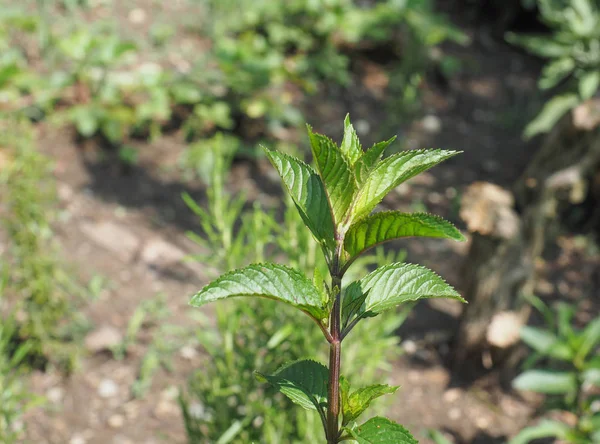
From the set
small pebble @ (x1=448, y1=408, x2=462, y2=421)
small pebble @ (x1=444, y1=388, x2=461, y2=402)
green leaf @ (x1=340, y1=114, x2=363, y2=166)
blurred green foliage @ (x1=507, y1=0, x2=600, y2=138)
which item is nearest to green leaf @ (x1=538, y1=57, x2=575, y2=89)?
blurred green foliage @ (x1=507, y1=0, x2=600, y2=138)

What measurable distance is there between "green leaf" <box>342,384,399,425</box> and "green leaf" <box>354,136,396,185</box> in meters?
0.27

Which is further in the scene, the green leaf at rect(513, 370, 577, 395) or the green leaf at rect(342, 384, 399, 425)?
the green leaf at rect(513, 370, 577, 395)

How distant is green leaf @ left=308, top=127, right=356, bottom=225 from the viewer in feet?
2.84

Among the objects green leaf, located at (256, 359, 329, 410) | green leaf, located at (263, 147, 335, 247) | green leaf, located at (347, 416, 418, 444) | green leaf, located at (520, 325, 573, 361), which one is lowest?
green leaf, located at (520, 325, 573, 361)

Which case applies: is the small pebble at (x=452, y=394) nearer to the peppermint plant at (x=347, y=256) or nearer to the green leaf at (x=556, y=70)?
the green leaf at (x=556, y=70)

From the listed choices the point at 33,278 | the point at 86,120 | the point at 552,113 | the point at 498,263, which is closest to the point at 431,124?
the point at 552,113

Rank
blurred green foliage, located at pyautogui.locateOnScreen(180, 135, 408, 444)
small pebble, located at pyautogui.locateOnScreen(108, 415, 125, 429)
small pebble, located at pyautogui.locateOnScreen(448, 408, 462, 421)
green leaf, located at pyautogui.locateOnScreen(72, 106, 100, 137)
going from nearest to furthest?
blurred green foliage, located at pyautogui.locateOnScreen(180, 135, 408, 444)
small pebble, located at pyautogui.locateOnScreen(108, 415, 125, 429)
small pebble, located at pyautogui.locateOnScreen(448, 408, 462, 421)
green leaf, located at pyautogui.locateOnScreen(72, 106, 100, 137)

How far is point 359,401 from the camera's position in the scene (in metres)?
0.97

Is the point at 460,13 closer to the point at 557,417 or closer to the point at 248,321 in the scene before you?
the point at 557,417

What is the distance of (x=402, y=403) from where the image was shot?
310cm

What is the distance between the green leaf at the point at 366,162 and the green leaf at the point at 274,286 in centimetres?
14

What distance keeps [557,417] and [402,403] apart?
717mm

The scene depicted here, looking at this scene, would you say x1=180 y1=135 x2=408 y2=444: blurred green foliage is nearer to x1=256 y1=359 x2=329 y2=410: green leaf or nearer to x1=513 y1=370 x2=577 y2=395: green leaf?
x1=256 y1=359 x2=329 y2=410: green leaf

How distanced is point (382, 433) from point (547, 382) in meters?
1.84
